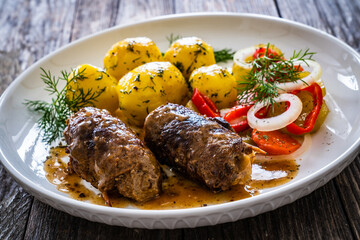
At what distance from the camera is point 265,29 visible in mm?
4996

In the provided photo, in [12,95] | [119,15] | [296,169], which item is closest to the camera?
[296,169]

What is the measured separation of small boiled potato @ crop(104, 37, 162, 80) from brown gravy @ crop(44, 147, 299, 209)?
3.68 ft

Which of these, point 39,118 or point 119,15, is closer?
point 39,118

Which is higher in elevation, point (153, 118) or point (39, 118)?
point (153, 118)

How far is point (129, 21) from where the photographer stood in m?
6.06

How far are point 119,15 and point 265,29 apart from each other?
7.45ft

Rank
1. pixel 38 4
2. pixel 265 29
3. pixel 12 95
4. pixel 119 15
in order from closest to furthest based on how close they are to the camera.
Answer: pixel 12 95 → pixel 265 29 → pixel 119 15 → pixel 38 4

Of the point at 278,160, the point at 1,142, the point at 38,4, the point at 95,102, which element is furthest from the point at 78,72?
the point at 38,4

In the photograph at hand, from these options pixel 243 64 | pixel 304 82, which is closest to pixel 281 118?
pixel 304 82

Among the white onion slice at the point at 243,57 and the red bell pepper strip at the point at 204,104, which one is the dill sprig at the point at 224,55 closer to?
the white onion slice at the point at 243,57

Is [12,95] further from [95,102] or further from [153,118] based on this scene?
[153,118]

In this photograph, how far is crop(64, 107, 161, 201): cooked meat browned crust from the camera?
115 inches

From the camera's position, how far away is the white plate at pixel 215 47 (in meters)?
2.71

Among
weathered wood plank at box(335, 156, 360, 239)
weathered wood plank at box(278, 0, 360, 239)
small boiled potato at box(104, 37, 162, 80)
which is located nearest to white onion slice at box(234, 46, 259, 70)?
small boiled potato at box(104, 37, 162, 80)
